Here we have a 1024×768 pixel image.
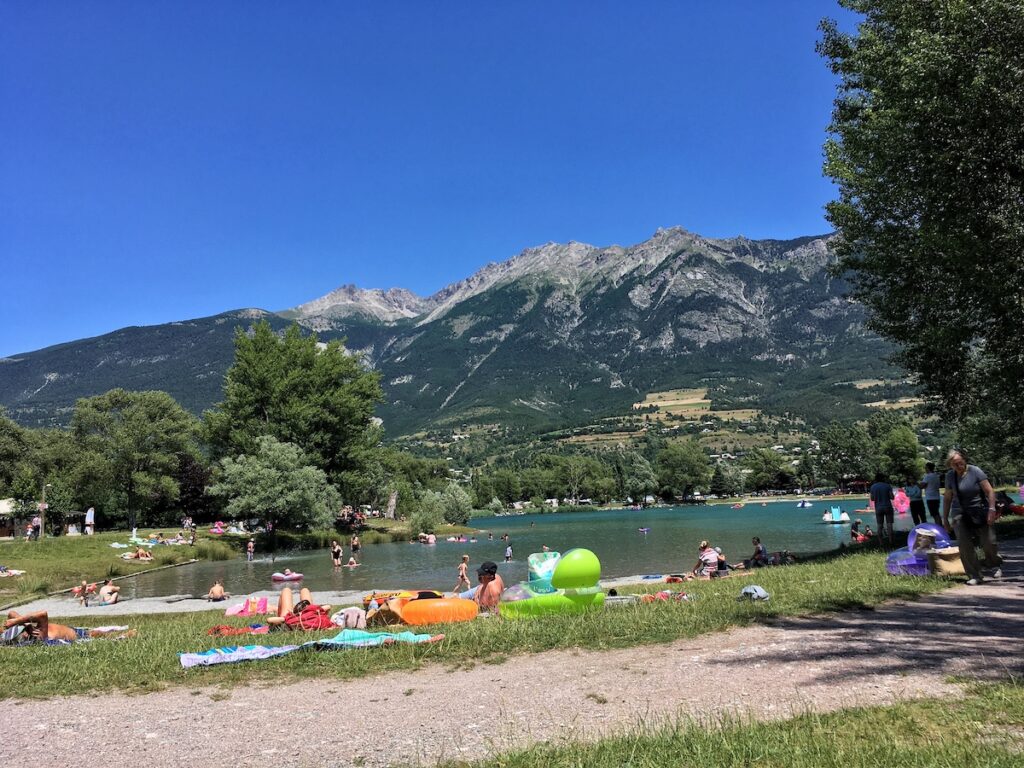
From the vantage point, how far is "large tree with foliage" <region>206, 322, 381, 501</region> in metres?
53.8

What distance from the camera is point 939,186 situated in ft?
50.7

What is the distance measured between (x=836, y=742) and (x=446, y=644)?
522 cm

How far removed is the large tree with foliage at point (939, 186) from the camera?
1362 cm

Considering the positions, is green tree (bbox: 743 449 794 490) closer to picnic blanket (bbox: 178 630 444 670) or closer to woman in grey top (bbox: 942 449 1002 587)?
woman in grey top (bbox: 942 449 1002 587)

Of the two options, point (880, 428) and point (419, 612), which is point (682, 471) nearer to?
point (880, 428)

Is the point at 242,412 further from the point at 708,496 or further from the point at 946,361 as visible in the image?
the point at 708,496

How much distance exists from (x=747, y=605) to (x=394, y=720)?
6404 millimetres

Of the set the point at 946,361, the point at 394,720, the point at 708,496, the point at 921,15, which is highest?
the point at 921,15

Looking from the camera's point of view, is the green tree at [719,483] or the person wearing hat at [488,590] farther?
the green tree at [719,483]

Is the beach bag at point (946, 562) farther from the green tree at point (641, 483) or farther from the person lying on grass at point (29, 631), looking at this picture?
the green tree at point (641, 483)

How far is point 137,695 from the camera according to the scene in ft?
22.6

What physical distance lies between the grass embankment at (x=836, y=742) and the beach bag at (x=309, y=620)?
810 centimetres

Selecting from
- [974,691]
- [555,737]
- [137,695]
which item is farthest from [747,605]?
[137,695]

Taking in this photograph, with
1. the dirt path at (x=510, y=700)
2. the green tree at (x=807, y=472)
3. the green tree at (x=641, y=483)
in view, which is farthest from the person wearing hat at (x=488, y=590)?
the green tree at (x=807, y=472)
